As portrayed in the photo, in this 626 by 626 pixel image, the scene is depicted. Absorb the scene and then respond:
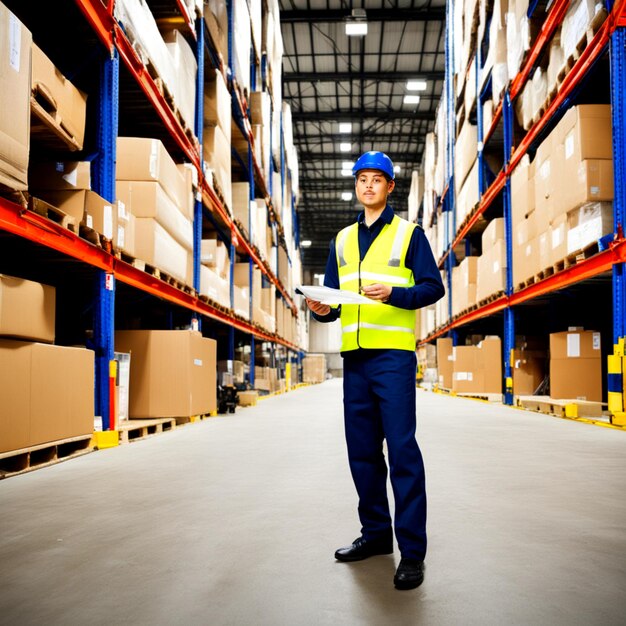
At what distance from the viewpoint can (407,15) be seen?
49.5 ft

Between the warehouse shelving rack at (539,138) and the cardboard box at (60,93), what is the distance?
181 inches

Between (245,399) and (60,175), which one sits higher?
(60,175)

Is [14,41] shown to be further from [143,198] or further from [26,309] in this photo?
[143,198]

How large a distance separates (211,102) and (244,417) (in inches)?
165

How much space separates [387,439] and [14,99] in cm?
271

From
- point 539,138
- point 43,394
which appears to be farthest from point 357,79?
point 43,394

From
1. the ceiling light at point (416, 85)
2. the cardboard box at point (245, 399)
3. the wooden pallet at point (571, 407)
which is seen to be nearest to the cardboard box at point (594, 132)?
the wooden pallet at point (571, 407)

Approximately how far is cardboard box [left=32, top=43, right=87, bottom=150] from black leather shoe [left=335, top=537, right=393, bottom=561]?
3.28 m

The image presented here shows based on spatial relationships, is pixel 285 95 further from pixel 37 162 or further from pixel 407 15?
pixel 37 162

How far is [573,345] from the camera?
7199 millimetres

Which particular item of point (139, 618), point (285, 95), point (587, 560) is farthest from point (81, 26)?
point (285, 95)

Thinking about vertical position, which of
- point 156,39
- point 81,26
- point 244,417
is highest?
point 156,39

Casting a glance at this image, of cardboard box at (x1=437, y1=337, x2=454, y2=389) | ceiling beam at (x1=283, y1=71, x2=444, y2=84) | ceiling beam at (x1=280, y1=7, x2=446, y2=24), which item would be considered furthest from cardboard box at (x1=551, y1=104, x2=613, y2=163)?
ceiling beam at (x1=283, y1=71, x2=444, y2=84)

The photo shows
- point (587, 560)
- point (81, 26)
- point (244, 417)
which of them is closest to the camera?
point (587, 560)
